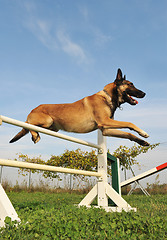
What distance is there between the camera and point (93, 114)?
3715 millimetres

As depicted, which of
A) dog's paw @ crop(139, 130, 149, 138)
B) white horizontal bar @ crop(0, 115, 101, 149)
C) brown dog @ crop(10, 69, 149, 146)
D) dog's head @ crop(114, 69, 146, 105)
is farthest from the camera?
dog's head @ crop(114, 69, 146, 105)

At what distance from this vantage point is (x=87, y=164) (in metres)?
10.3

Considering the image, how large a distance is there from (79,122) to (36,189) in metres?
6.59

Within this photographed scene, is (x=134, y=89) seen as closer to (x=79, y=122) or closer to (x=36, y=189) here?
(x=79, y=122)

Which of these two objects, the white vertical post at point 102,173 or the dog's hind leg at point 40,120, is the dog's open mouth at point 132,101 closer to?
the white vertical post at point 102,173

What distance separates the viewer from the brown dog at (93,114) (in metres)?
3.46

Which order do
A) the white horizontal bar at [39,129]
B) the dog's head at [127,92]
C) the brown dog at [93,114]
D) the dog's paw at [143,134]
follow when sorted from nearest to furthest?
the white horizontal bar at [39,129] < the dog's paw at [143,134] < the brown dog at [93,114] < the dog's head at [127,92]

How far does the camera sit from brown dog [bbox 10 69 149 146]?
3.46 metres

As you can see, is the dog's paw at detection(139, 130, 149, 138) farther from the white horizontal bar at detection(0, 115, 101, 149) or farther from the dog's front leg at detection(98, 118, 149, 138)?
the white horizontal bar at detection(0, 115, 101, 149)

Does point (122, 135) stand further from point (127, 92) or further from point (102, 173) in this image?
point (127, 92)

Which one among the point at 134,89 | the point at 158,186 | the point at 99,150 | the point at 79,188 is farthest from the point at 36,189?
the point at 134,89

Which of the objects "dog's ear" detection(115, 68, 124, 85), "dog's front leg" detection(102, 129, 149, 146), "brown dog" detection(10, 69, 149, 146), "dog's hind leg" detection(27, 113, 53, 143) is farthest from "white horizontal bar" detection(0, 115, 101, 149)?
"dog's ear" detection(115, 68, 124, 85)

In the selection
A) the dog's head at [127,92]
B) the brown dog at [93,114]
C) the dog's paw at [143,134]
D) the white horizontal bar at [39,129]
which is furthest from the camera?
the dog's head at [127,92]

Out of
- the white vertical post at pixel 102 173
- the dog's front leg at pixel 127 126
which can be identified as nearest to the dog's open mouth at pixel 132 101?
the dog's front leg at pixel 127 126
